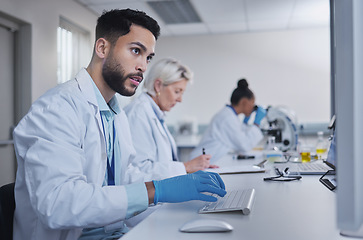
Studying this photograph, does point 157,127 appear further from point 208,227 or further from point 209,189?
point 208,227

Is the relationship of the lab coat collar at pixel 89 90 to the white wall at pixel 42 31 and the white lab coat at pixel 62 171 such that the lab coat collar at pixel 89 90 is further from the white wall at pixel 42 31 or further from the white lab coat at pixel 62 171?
the white wall at pixel 42 31

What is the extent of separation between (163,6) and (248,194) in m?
3.92

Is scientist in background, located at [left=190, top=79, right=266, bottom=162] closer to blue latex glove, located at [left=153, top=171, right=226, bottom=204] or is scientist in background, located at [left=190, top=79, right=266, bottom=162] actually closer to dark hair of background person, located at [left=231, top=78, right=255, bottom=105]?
dark hair of background person, located at [left=231, top=78, right=255, bottom=105]

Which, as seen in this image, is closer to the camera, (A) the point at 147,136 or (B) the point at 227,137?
(A) the point at 147,136

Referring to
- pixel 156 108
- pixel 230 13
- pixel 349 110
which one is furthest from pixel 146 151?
pixel 230 13

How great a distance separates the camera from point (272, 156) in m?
2.67

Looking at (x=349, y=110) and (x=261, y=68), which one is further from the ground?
(x=261, y=68)

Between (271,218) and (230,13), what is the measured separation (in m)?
4.42

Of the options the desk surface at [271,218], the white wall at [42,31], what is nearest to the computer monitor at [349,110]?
the desk surface at [271,218]

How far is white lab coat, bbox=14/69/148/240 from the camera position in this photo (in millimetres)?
927

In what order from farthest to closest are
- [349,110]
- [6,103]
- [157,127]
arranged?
[6,103]
[157,127]
[349,110]

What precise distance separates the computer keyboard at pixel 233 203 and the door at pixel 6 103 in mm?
3048

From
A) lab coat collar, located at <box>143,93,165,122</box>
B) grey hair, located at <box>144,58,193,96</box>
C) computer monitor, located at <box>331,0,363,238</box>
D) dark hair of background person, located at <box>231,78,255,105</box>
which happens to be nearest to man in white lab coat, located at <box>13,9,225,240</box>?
computer monitor, located at <box>331,0,363,238</box>

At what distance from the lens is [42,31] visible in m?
3.90
